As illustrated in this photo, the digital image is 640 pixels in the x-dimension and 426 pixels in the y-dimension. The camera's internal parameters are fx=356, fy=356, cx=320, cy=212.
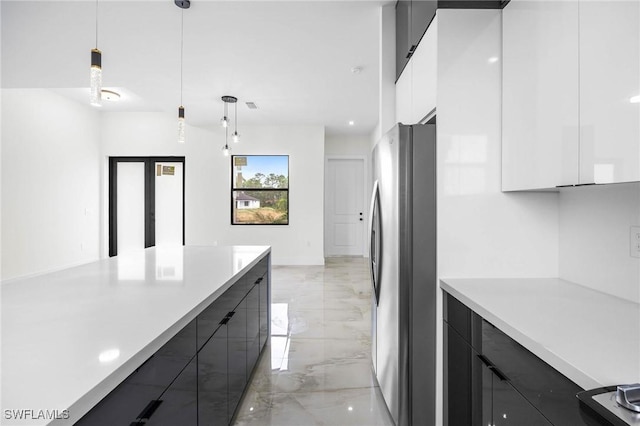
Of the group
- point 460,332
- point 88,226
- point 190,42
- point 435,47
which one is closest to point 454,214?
point 460,332

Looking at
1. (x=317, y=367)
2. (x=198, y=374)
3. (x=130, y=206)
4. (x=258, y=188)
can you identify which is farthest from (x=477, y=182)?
(x=130, y=206)

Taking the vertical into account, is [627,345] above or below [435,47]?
below

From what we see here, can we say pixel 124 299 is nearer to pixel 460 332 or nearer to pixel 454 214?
pixel 460 332

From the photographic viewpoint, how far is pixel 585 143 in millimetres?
1190

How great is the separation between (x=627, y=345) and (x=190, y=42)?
3733mm

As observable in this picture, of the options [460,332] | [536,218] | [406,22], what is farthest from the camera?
[406,22]

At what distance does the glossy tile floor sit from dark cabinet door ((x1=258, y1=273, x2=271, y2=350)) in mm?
145

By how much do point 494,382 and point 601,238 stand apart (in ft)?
2.67

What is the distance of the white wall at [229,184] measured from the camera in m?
6.95

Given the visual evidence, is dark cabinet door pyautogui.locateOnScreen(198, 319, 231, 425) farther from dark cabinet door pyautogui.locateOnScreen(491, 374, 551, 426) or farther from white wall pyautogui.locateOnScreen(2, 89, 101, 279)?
white wall pyautogui.locateOnScreen(2, 89, 101, 279)

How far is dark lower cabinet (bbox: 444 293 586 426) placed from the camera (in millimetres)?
895

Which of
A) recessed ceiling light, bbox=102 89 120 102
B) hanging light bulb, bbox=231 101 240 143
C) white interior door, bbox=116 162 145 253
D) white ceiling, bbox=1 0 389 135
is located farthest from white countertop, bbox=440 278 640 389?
white interior door, bbox=116 162 145 253

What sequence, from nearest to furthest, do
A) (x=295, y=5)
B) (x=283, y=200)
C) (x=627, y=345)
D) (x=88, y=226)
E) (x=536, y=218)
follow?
(x=627, y=345), (x=536, y=218), (x=295, y=5), (x=88, y=226), (x=283, y=200)

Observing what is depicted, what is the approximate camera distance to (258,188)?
23.2 ft
